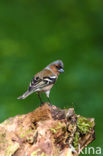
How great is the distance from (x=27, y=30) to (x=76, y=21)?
1.33m

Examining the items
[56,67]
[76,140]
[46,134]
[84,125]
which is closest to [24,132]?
[46,134]

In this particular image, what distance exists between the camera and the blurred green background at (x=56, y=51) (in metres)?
9.88

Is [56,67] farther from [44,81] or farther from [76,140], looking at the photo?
[76,140]

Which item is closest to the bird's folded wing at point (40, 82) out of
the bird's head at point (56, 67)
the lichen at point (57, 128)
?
the bird's head at point (56, 67)

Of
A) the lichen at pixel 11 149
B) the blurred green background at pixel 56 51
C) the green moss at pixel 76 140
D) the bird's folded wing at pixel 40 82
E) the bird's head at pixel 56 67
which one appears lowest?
the lichen at pixel 11 149

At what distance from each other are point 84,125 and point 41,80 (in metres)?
1.19

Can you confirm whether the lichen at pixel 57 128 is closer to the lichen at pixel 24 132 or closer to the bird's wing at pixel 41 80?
the lichen at pixel 24 132

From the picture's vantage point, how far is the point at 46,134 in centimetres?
629

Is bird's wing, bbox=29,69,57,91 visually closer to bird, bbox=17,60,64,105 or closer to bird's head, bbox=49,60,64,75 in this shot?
bird, bbox=17,60,64,105

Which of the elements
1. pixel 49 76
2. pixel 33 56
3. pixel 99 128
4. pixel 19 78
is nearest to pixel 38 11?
pixel 33 56

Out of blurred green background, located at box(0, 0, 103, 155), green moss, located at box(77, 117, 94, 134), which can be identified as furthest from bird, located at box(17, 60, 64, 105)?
green moss, located at box(77, 117, 94, 134)

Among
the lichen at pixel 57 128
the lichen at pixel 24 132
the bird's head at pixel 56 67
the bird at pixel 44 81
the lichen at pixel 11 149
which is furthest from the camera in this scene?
the bird's head at pixel 56 67

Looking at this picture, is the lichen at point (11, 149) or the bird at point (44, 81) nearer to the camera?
the lichen at point (11, 149)

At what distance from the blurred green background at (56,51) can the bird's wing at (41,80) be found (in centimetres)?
74
